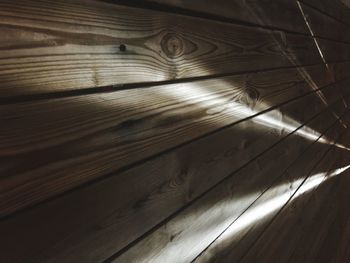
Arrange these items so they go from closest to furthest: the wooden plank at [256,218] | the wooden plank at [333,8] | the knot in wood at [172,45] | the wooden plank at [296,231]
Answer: the knot in wood at [172,45], the wooden plank at [256,218], the wooden plank at [296,231], the wooden plank at [333,8]

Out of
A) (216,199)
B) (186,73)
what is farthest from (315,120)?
(186,73)

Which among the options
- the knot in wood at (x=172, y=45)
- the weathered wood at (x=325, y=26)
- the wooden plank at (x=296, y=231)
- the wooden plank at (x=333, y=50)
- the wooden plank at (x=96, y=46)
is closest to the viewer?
the wooden plank at (x=96, y=46)

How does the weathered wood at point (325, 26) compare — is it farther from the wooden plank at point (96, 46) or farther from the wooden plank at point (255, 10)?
the wooden plank at point (96, 46)

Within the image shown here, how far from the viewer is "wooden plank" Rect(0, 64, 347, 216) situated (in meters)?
0.74

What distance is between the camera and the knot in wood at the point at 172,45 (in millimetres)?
1188

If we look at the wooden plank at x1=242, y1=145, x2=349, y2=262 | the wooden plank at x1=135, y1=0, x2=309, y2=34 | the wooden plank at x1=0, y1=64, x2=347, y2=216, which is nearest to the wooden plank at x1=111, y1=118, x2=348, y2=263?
the wooden plank at x1=0, y1=64, x2=347, y2=216

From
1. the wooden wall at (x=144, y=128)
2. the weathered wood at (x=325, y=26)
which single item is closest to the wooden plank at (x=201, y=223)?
the wooden wall at (x=144, y=128)

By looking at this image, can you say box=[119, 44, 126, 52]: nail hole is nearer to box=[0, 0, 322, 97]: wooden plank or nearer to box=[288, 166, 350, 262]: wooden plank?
box=[0, 0, 322, 97]: wooden plank

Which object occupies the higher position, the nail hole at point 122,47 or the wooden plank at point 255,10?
the wooden plank at point 255,10

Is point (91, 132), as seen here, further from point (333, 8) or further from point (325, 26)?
point (333, 8)

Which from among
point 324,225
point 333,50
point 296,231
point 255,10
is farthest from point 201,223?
point 333,50

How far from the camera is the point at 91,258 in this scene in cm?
95

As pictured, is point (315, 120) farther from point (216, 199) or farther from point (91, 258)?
point (91, 258)

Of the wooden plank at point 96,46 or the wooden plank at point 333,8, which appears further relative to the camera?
the wooden plank at point 333,8
